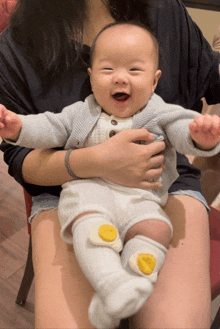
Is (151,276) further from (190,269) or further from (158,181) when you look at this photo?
(158,181)

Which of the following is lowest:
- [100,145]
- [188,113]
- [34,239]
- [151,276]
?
[34,239]

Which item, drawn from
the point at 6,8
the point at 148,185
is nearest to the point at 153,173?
the point at 148,185

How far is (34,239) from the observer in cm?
79

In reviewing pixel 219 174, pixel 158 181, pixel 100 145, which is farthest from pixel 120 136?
pixel 219 174

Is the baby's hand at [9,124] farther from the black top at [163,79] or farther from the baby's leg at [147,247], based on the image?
the baby's leg at [147,247]

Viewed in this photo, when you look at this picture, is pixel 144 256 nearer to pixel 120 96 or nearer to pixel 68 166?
pixel 68 166

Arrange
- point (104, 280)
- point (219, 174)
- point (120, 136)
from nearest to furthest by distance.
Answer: point (104, 280) < point (120, 136) < point (219, 174)

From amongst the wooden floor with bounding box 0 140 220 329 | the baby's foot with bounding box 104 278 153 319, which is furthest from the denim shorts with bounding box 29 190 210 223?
the wooden floor with bounding box 0 140 220 329

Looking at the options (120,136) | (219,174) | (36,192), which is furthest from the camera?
(219,174)

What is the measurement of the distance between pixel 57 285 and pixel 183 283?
32cm

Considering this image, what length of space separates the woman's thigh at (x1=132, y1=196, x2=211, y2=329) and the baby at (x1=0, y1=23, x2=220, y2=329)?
0.08 meters

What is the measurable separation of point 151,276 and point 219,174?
62 centimetres

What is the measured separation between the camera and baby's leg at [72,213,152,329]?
503mm

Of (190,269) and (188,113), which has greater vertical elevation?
(188,113)
